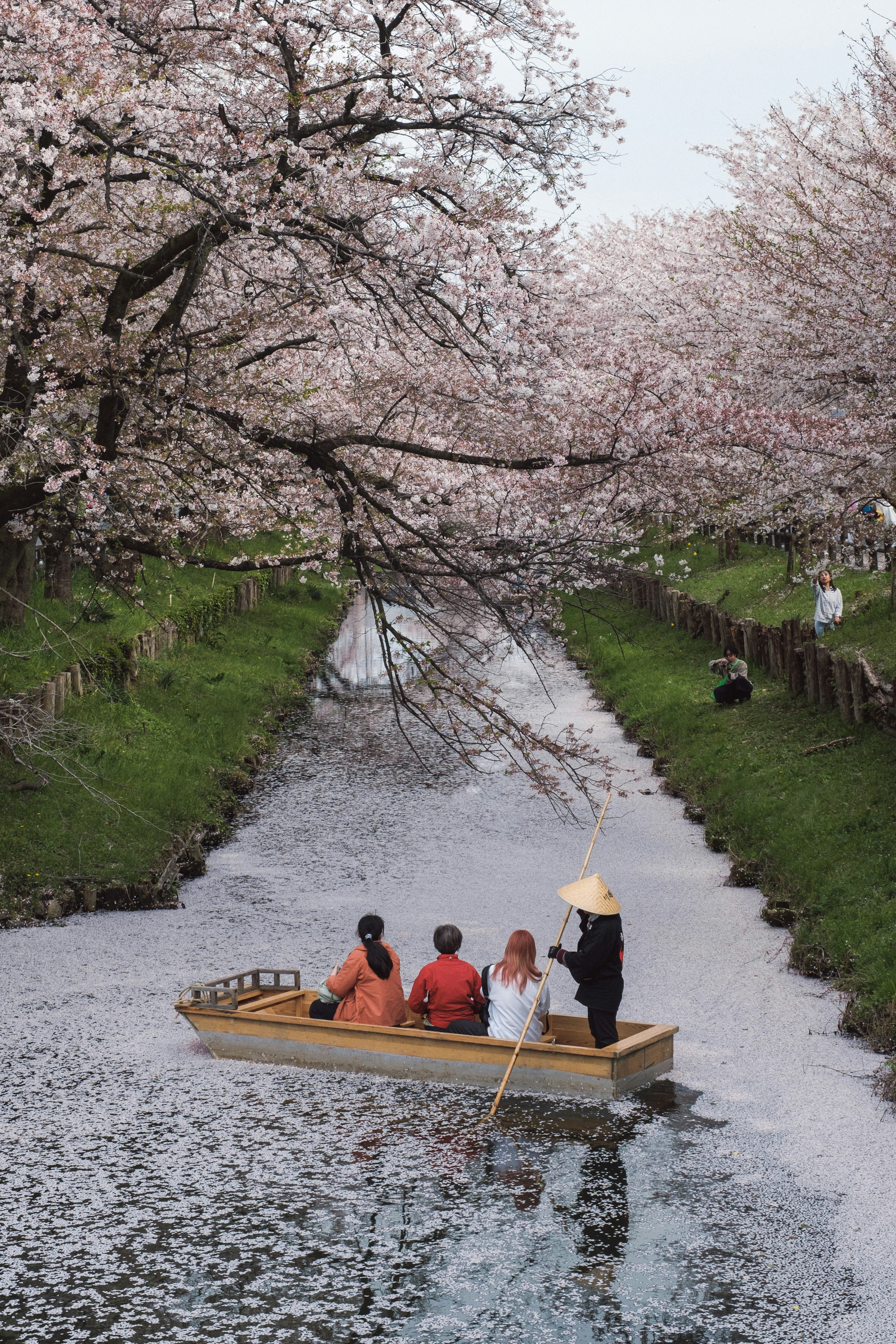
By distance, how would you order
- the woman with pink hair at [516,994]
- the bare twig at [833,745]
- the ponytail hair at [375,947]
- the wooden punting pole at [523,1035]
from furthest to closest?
1. the bare twig at [833,745]
2. the ponytail hair at [375,947]
3. the woman with pink hair at [516,994]
4. the wooden punting pole at [523,1035]

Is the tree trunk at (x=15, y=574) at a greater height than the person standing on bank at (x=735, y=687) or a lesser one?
greater

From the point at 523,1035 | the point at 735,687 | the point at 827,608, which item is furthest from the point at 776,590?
the point at 523,1035

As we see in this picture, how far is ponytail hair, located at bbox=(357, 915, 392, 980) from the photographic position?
9328 millimetres

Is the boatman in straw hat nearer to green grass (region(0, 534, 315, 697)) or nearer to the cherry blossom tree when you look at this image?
the cherry blossom tree

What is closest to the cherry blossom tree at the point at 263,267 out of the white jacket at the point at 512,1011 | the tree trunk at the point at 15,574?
the tree trunk at the point at 15,574

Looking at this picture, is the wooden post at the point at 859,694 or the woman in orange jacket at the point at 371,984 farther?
the wooden post at the point at 859,694

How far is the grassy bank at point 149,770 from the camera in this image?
14.0 meters

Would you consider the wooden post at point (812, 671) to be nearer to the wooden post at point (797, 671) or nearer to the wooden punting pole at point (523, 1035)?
the wooden post at point (797, 671)

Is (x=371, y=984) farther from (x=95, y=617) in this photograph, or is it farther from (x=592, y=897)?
(x=95, y=617)

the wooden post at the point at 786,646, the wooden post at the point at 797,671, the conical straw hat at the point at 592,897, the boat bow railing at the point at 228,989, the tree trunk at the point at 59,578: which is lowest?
the boat bow railing at the point at 228,989

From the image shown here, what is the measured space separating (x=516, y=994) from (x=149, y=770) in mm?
Answer: 8823

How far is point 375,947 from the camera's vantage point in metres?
9.40

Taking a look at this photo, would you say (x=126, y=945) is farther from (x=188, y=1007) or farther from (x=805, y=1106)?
(x=805, y=1106)

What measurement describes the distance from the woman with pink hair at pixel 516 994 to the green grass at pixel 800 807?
2.46 m
